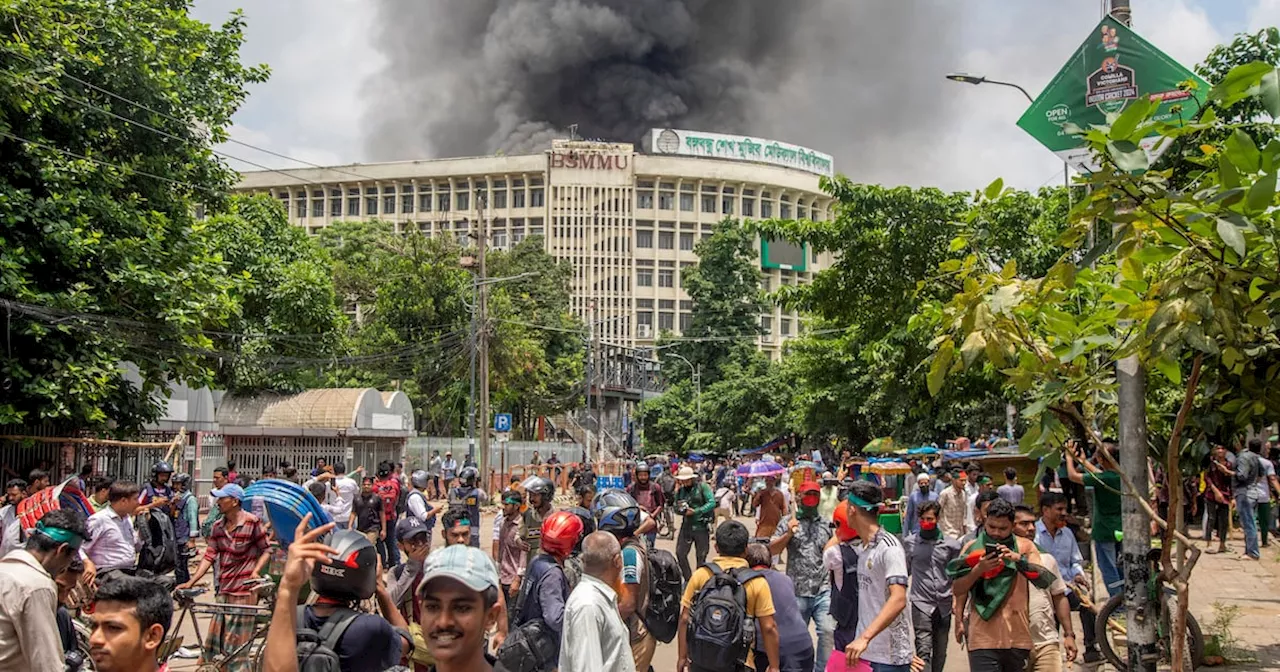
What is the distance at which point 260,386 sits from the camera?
33500 millimetres

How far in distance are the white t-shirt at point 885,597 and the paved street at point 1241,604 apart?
12.3 ft

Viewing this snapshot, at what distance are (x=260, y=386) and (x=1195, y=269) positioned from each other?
32.2m

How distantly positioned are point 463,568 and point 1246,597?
13.0 meters

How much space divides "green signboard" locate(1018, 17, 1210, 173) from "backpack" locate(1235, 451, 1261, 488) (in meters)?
10.9

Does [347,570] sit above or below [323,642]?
above

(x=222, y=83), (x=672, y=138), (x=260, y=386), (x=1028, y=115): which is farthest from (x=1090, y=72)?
(x=672, y=138)

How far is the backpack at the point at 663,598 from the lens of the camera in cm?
667

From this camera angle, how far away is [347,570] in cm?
374

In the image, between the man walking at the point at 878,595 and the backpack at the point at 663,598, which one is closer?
the man walking at the point at 878,595

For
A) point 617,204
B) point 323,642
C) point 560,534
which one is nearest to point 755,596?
point 560,534

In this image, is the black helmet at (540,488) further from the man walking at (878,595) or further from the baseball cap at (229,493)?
the man walking at (878,595)

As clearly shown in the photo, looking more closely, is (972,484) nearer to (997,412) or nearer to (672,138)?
(997,412)

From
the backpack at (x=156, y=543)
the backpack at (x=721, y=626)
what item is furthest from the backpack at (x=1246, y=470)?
the backpack at (x=156, y=543)

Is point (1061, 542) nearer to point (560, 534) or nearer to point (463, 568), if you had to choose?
point (560, 534)
